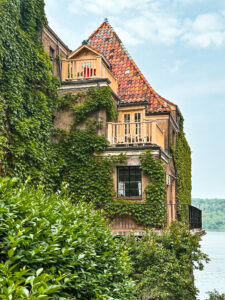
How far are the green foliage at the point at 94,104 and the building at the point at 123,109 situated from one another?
331 millimetres

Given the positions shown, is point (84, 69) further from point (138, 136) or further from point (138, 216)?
point (138, 216)

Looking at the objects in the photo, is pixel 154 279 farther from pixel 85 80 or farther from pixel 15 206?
pixel 85 80

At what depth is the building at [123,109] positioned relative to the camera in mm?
16609

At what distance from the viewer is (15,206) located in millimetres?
4203

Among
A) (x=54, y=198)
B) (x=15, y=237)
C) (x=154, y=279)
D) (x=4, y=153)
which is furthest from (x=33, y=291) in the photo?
(x=4, y=153)

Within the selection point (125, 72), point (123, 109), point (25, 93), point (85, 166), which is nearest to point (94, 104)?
point (123, 109)

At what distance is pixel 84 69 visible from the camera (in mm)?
18438

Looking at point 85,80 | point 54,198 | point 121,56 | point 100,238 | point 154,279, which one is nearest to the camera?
point 100,238

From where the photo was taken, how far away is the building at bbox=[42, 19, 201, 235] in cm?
1661

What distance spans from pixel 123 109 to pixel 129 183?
15.6 feet

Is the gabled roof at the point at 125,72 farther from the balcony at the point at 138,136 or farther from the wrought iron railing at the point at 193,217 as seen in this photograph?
the wrought iron railing at the point at 193,217

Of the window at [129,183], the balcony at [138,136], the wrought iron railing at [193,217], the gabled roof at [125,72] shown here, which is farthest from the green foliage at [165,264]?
the gabled roof at [125,72]

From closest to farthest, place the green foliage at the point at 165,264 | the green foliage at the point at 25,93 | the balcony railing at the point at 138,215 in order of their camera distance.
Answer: the green foliage at the point at 165,264
the green foliage at the point at 25,93
the balcony railing at the point at 138,215

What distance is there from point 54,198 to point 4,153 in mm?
7259
